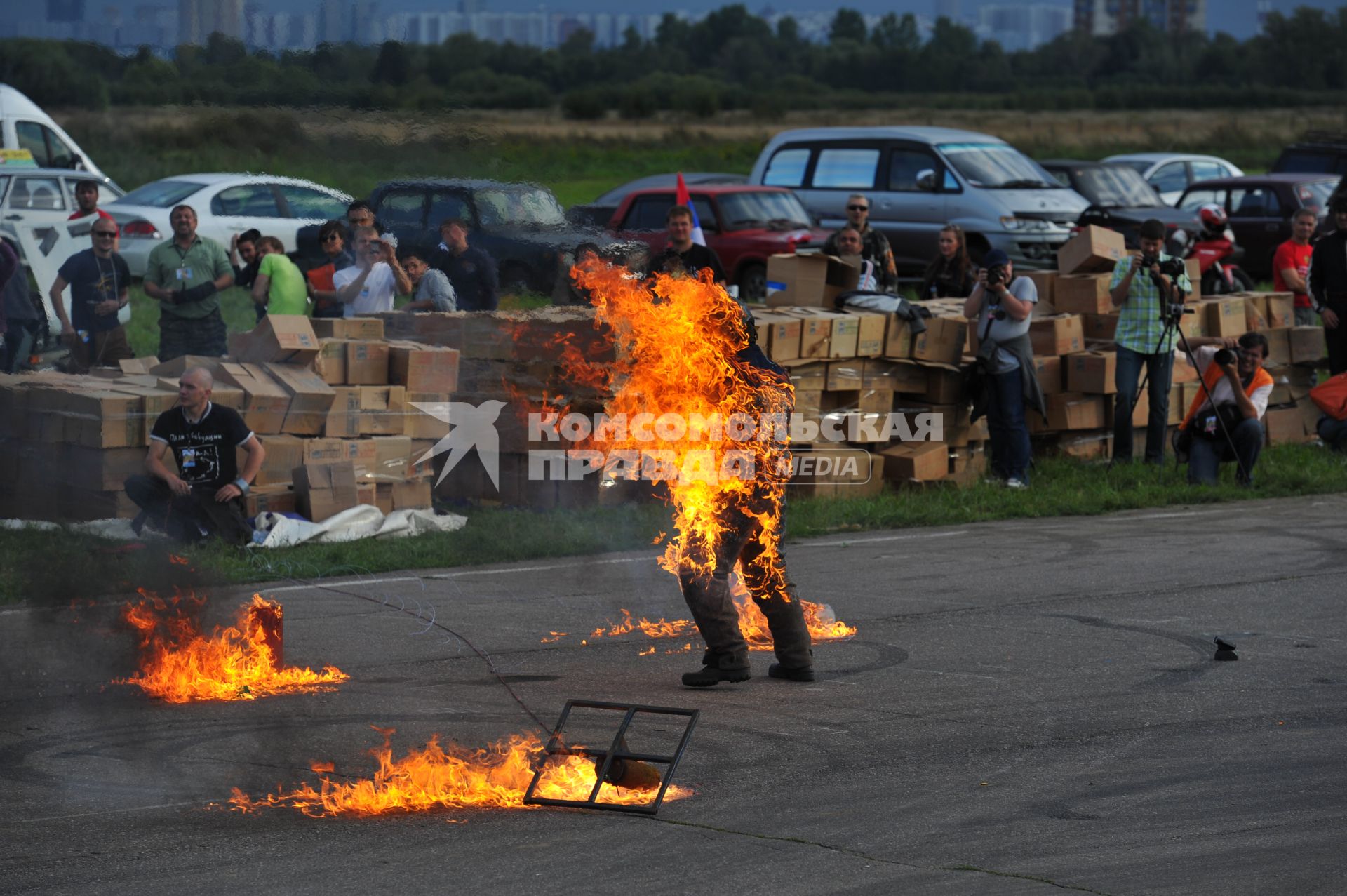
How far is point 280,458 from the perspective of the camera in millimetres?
11336

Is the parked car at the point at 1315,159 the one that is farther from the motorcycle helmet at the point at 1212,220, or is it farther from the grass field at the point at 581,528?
the grass field at the point at 581,528

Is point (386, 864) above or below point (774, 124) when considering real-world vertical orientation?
below

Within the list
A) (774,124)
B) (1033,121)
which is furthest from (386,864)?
(1033,121)

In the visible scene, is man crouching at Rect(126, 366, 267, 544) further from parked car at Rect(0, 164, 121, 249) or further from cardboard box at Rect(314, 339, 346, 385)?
parked car at Rect(0, 164, 121, 249)

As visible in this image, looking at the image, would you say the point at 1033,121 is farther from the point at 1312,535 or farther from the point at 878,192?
the point at 1312,535

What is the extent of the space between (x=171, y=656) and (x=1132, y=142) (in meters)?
48.9

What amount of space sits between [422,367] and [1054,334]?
5539mm

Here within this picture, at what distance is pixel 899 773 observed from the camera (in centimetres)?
637

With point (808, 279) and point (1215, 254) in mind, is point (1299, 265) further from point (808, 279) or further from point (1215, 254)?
point (808, 279)

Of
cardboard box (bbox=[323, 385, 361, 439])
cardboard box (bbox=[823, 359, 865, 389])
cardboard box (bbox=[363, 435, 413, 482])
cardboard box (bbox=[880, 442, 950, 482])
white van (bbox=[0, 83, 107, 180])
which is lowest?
cardboard box (bbox=[880, 442, 950, 482])

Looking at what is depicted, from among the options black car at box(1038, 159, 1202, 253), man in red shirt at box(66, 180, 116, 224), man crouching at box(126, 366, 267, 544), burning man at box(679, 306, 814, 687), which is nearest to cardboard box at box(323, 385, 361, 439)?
man crouching at box(126, 366, 267, 544)

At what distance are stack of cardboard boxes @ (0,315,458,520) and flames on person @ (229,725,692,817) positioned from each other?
4.98m

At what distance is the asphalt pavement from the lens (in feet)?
17.7

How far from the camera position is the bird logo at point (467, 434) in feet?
39.7
